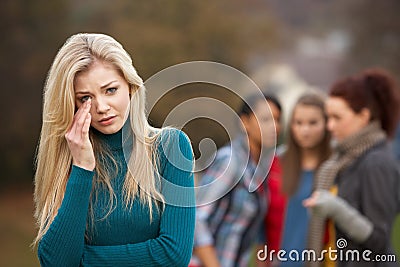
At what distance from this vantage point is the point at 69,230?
191 cm

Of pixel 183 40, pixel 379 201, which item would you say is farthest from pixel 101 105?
pixel 183 40

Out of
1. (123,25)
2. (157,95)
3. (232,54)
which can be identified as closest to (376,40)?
(232,54)

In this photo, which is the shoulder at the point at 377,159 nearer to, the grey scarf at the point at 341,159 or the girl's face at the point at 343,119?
the grey scarf at the point at 341,159

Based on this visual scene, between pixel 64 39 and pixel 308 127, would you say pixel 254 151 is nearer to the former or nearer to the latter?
pixel 308 127

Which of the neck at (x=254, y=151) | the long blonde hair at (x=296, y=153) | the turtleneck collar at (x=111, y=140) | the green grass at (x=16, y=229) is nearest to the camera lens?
the turtleneck collar at (x=111, y=140)

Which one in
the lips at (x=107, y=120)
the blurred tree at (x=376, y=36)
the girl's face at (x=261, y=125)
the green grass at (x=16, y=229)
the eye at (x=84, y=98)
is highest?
the blurred tree at (x=376, y=36)

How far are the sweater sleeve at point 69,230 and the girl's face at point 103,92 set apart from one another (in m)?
0.16

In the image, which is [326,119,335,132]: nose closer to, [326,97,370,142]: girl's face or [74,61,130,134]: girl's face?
[326,97,370,142]: girl's face

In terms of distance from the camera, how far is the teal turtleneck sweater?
1916mm

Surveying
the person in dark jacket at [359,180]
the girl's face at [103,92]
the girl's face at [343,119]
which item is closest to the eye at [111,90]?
the girl's face at [103,92]

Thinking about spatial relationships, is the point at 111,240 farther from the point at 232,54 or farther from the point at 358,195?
the point at 232,54

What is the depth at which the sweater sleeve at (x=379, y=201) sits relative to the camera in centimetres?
352

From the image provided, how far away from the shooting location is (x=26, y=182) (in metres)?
13.4

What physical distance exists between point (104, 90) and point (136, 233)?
35 centimetres
